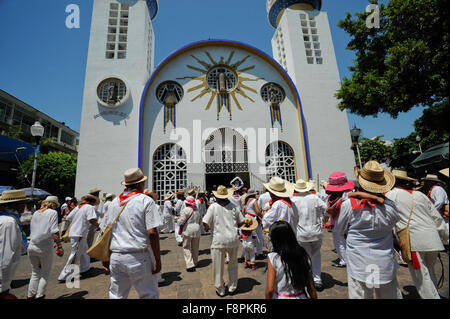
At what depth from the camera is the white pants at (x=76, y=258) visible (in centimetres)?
429

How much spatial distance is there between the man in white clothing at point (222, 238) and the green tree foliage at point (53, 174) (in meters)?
20.6

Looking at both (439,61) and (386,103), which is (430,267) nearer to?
(439,61)

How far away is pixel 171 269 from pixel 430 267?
4585 mm

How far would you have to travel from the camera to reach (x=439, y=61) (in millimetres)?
5773

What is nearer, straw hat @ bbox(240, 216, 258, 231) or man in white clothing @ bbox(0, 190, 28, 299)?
man in white clothing @ bbox(0, 190, 28, 299)

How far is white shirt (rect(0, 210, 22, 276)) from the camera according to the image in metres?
2.25

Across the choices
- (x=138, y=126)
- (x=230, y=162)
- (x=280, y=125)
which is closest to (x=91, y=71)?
(x=138, y=126)

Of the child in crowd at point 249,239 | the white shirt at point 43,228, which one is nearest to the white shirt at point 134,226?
the white shirt at point 43,228

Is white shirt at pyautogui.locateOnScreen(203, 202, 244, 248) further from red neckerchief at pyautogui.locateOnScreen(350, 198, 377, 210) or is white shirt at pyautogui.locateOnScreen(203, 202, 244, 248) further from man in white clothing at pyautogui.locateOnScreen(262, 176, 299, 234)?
red neckerchief at pyautogui.locateOnScreen(350, 198, 377, 210)

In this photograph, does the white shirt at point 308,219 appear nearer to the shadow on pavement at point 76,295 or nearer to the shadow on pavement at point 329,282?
the shadow on pavement at point 329,282

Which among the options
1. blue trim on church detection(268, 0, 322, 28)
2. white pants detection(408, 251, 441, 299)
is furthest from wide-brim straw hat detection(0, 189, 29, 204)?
blue trim on church detection(268, 0, 322, 28)

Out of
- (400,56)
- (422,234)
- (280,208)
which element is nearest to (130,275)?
(280,208)

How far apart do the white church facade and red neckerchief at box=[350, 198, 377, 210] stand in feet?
36.0

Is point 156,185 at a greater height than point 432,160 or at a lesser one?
greater
